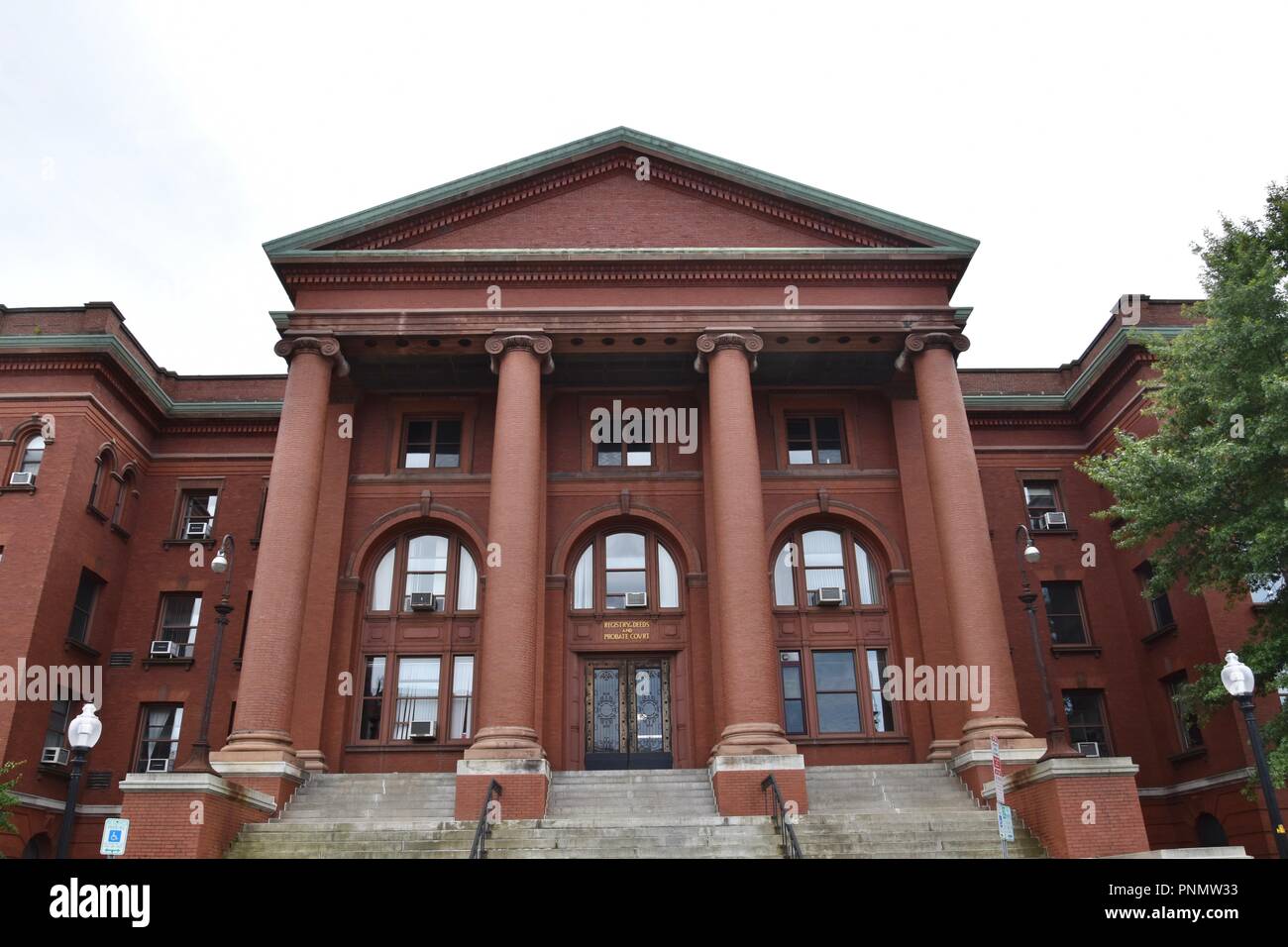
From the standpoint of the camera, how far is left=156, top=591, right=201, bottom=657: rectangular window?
2883 cm

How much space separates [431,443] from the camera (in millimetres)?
27359

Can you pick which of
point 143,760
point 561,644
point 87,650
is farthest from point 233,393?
point 561,644

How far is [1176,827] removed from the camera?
2527 cm

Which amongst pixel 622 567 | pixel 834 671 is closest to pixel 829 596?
pixel 834 671

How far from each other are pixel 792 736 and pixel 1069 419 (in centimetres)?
1529

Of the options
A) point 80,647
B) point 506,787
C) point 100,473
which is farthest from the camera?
point 100,473

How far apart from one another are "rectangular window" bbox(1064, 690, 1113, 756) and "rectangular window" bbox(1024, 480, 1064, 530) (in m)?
5.34

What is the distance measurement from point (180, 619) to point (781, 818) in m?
20.7

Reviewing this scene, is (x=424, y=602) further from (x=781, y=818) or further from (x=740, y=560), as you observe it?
(x=781, y=818)

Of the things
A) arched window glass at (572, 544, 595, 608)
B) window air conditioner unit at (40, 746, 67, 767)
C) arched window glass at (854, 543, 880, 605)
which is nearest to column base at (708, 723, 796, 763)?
arched window glass at (572, 544, 595, 608)

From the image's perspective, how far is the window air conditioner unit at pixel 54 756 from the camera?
24766 mm

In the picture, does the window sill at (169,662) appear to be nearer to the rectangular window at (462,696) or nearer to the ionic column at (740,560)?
the rectangular window at (462,696)

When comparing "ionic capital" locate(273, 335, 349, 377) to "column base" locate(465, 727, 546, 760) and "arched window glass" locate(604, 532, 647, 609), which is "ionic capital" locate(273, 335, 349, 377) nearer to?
"arched window glass" locate(604, 532, 647, 609)

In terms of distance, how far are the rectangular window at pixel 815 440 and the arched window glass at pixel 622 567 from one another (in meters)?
5.04
